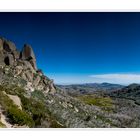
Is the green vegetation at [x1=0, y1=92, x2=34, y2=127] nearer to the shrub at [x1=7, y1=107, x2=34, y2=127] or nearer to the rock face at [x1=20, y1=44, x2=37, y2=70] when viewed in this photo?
the shrub at [x1=7, y1=107, x2=34, y2=127]

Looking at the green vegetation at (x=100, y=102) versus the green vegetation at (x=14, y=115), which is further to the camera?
the green vegetation at (x=100, y=102)

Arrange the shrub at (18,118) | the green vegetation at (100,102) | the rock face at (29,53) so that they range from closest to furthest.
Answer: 1. the shrub at (18,118)
2. the rock face at (29,53)
3. the green vegetation at (100,102)

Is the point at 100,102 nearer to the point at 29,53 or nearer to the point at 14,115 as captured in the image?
the point at 29,53

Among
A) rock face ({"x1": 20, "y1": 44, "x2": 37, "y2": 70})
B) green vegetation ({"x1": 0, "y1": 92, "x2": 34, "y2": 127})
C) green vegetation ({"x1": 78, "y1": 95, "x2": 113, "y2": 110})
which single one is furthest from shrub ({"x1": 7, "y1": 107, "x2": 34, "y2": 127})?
green vegetation ({"x1": 78, "y1": 95, "x2": 113, "y2": 110})

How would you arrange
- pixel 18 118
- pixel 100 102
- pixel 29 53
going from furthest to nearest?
pixel 100 102
pixel 29 53
pixel 18 118

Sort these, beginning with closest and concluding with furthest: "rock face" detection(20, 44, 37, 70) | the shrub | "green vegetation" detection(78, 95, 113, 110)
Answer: the shrub → "rock face" detection(20, 44, 37, 70) → "green vegetation" detection(78, 95, 113, 110)

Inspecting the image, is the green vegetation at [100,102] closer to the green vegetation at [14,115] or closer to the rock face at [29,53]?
the rock face at [29,53]

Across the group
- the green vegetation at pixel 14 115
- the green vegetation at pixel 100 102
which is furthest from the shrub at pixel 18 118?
the green vegetation at pixel 100 102

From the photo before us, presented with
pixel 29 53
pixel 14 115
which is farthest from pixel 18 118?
pixel 29 53

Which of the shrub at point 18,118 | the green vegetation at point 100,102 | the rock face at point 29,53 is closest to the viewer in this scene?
the shrub at point 18,118

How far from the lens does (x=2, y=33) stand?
68.8 ft

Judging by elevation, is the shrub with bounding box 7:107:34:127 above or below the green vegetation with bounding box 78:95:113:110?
below

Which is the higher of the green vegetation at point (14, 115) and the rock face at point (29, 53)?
the rock face at point (29, 53)

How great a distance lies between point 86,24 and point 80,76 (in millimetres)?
5045
